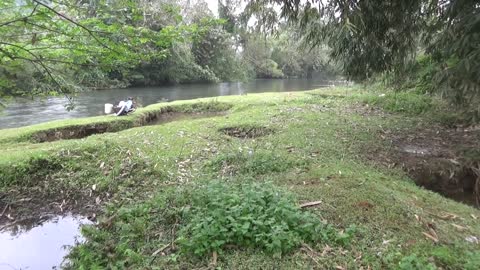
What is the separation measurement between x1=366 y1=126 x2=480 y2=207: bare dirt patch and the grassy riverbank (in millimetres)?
278

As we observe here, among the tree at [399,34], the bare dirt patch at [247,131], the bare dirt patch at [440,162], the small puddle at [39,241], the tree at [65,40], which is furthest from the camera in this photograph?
the bare dirt patch at [247,131]

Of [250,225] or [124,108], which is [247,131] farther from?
[250,225]

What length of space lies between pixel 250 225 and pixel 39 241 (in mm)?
2528

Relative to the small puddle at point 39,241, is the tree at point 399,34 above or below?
above

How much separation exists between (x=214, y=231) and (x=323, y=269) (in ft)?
2.87

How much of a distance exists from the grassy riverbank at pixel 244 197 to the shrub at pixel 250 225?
0.01 m

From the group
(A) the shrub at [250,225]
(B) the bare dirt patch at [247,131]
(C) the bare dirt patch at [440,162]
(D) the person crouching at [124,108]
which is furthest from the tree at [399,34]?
(D) the person crouching at [124,108]

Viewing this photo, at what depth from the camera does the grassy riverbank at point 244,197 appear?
2.92 meters

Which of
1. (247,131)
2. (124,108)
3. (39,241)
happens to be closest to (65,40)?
(39,241)

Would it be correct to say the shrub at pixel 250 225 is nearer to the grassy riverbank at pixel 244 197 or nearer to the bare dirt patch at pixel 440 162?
the grassy riverbank at pixel 244 197

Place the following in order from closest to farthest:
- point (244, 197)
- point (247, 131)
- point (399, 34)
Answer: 1. point (244, 197)
2. point (399, 34)
3. point (247, 131)

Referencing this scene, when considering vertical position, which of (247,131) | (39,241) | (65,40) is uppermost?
(65,40)

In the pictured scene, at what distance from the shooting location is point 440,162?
5.55 metres

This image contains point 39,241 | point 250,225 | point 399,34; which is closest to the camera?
point 250,225
